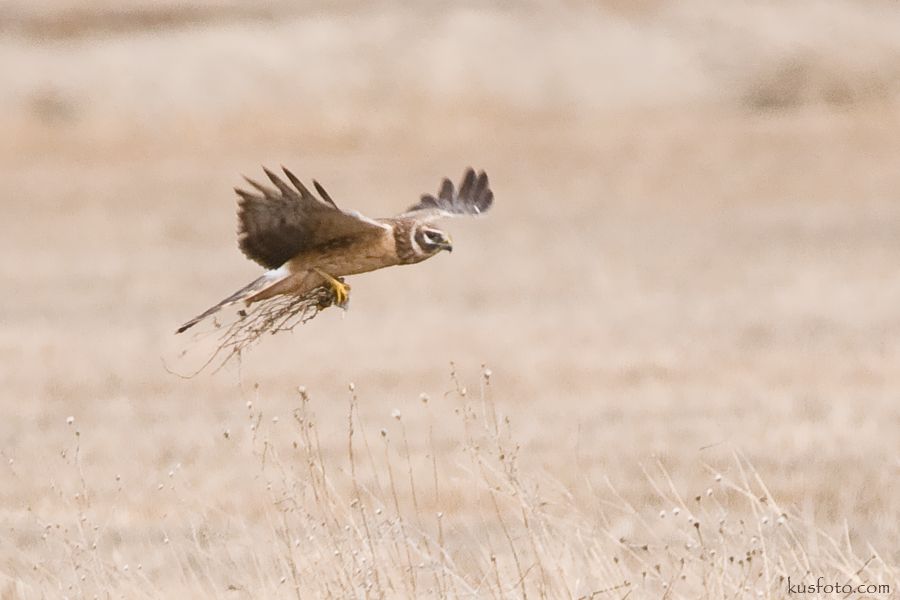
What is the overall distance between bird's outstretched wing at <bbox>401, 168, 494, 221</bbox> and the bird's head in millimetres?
1384

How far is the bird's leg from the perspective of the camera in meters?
5.00

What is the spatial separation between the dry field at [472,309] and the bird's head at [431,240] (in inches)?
15.6

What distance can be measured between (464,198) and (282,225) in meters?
1.76

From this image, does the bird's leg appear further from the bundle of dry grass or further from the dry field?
Answer: the dry field

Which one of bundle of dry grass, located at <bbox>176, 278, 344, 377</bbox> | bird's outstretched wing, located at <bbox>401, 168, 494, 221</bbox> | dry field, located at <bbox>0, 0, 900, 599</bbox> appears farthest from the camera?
bird's outstretched wing, located at <bbox>401, 168, 494, 221</bbox>

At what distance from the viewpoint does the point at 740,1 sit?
40781 millimetres

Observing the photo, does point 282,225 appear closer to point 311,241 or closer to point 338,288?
point 311,241

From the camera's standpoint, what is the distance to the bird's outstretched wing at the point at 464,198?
6.57 metres

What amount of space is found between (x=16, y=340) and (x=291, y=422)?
16.8 ft

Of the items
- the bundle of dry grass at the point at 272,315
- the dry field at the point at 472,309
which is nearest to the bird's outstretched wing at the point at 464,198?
the dry field at the point at 472,309

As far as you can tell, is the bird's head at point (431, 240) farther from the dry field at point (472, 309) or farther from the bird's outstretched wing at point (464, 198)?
the bird's outstretched wing at point (464, 198)

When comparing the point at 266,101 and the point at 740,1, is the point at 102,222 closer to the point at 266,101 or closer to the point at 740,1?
the point at 266,101

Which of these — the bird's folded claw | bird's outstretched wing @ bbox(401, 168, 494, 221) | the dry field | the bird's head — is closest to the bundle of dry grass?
the bird's folded claw

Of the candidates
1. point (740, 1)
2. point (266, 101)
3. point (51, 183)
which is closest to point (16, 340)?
point (51, 183)
